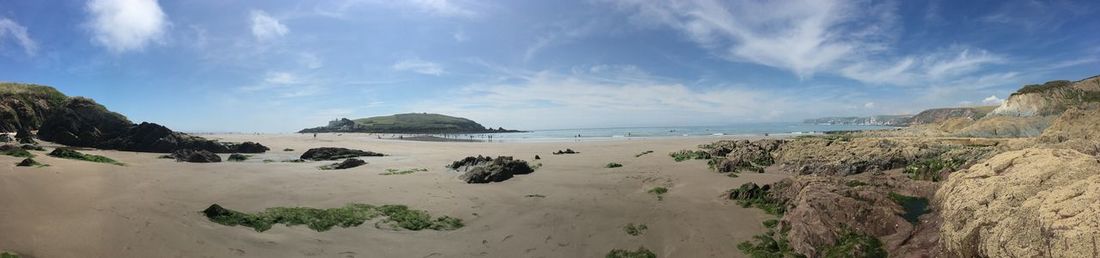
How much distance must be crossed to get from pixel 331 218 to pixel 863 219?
34.3 ft

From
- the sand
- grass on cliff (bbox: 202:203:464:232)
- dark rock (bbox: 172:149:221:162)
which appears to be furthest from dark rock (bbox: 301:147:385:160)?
grass on cliff (bbox: 202:203:464:232)

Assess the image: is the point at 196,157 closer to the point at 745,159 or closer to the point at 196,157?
the point at 196,157

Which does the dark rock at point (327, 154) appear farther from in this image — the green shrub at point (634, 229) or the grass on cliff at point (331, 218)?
the green shrub at point (634, 229)

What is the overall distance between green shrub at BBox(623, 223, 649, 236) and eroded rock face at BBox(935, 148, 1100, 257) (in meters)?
5.00

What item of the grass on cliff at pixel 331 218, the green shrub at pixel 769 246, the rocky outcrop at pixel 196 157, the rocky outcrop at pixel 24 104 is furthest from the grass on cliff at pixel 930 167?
the rocky outcrop at pixel 24 104

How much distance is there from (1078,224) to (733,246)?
481 cm

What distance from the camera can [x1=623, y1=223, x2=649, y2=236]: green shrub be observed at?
9.50 m

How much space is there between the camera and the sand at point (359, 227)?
734cm

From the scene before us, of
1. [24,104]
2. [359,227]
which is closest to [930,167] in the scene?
[359,227]

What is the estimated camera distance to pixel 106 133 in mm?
29797

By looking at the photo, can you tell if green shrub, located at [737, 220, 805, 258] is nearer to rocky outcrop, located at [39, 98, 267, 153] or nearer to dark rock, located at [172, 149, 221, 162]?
dark rock, located at [172, 149, 221, 162]

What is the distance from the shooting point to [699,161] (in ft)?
71.4

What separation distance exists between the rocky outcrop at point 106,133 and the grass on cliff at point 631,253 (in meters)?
32.3

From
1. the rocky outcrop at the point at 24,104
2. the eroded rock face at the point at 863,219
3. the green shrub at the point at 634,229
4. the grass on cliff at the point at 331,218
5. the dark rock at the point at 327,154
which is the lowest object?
the green shrub at the point at 634,229
